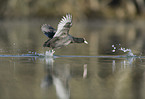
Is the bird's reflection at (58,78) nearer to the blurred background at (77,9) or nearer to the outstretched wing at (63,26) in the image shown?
the outstretched wing at (63,26)

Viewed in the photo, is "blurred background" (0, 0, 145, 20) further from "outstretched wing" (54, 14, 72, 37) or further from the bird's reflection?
the bird's reflection

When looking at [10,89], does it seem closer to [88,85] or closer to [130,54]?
[88,85]

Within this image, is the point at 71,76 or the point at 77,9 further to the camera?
the point at 77,9

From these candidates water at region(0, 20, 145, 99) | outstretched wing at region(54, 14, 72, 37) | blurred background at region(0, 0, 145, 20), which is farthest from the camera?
blurred background at region(0, 0, 145, 20)

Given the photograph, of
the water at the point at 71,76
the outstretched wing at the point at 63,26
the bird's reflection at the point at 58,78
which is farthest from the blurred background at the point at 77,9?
the bird's reflection at the point at 58,78

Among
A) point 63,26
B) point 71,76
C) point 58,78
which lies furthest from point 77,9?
point 58,78

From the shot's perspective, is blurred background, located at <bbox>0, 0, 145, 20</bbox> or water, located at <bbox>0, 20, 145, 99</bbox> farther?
blurred background, located at <bbox>0, 0, 145, 20</bbox>

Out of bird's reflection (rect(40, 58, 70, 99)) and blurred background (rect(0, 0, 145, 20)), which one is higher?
blurred background (rect(0, 0, 145, 20))

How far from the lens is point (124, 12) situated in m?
23.7

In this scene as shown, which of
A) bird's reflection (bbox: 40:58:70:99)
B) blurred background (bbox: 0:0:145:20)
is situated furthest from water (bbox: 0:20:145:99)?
blurred background (bbox: 0:0:145:20)

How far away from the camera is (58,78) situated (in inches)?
206

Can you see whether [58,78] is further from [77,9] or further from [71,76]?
[77,9]

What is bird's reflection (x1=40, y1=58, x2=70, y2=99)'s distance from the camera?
4324 mm

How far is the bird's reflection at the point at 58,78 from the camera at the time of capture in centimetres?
432
